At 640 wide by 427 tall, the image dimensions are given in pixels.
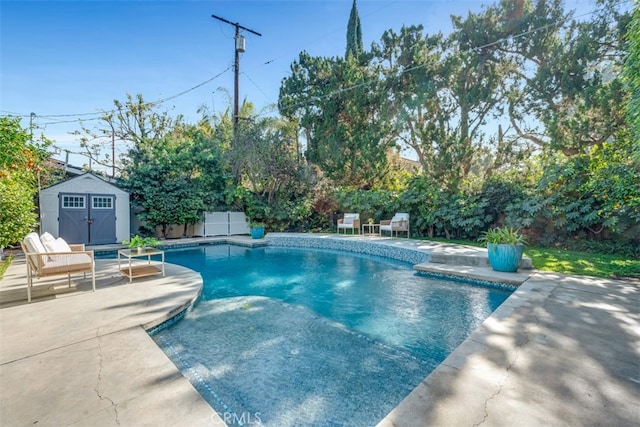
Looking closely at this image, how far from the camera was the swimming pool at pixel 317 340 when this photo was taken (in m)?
2.31

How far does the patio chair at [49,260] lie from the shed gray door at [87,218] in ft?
23.1

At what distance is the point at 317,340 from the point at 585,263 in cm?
646

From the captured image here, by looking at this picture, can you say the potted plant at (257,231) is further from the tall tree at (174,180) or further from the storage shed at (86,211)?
the storage shed at (86,211)

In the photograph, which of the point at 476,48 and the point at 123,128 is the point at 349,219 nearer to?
the point at 476,48

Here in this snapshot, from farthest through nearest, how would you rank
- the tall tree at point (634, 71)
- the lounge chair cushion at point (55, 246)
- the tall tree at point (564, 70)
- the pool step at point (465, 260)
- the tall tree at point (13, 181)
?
the tall tree at point (564, 70) < the pool step at point (465, 260) < the tall tree at point (13, 181) < the lounge chair cushion at point (55, 246) < the tall tree at point (634, 71)

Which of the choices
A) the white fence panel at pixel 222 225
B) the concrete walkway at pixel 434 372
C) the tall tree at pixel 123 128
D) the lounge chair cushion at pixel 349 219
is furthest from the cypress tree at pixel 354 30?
the concrete walkway at pixel 434 372

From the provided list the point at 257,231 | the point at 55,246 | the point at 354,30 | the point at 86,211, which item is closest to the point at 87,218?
the point at 86,211

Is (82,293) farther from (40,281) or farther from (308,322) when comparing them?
(308,322)

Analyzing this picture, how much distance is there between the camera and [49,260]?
13.8 feet

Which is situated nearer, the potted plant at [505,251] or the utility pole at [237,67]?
the potted plant at [505,251]

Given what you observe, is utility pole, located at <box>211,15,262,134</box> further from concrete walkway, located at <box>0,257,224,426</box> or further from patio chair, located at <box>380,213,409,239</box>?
concrete walkway, located at <box>0,257,224,426</box>

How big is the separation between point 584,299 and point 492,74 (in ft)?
31.5

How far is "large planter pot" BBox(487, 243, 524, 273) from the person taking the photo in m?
5.51

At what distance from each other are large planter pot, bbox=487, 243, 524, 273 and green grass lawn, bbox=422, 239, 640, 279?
81 cm
